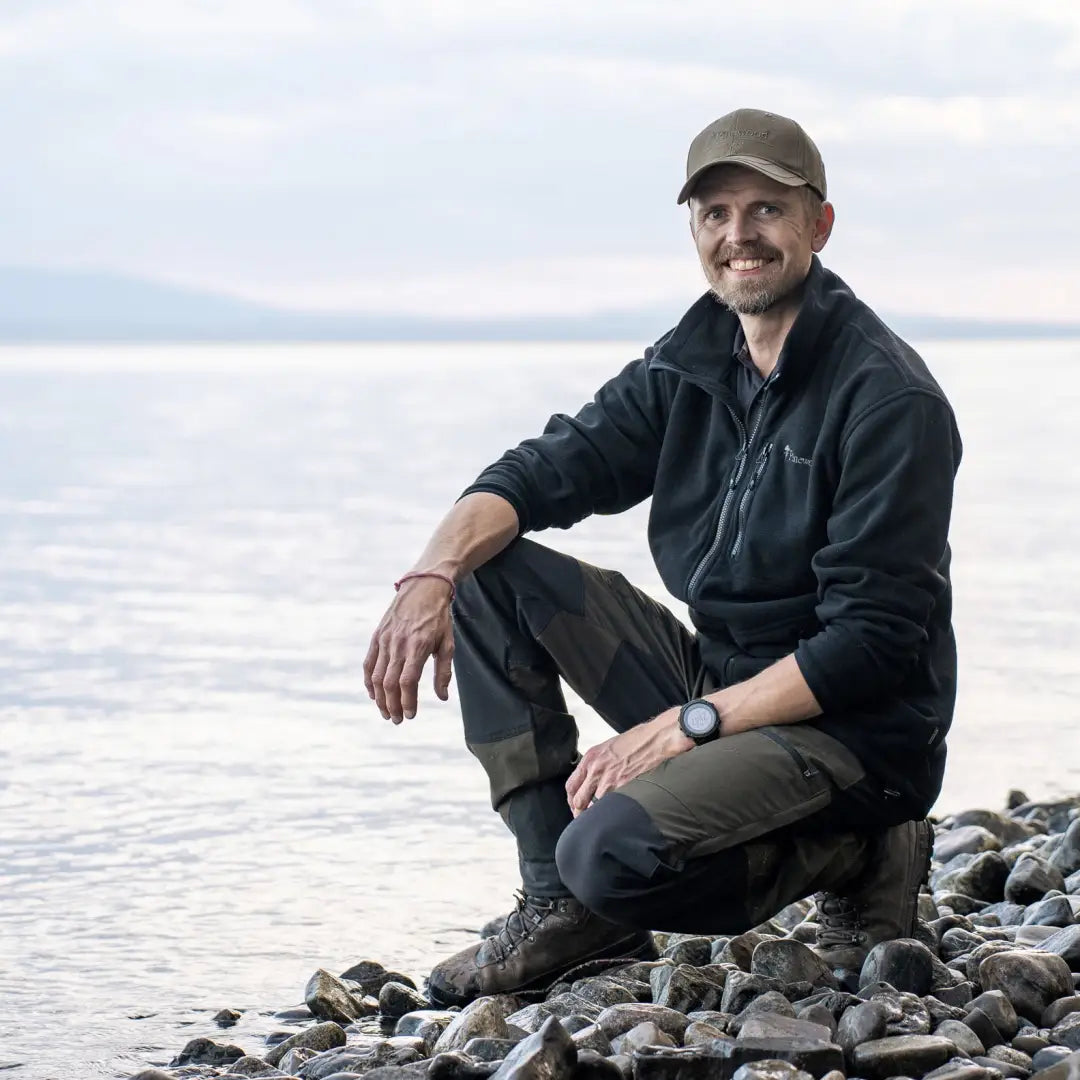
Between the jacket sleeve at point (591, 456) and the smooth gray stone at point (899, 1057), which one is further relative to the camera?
the jacket sleeve at point (591, 456)

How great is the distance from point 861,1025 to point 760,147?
180cm

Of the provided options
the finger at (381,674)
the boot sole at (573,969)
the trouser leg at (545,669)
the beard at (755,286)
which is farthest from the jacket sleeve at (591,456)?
the boot sole at (573,969)

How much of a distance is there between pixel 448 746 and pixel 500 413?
1711cm

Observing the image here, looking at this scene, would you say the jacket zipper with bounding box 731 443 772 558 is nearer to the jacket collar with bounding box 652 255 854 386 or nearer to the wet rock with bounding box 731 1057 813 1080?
the jacket collar with bounding box 652 255 854 386

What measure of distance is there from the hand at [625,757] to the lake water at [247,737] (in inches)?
38.5

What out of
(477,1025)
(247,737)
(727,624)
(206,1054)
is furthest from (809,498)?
(247,737)

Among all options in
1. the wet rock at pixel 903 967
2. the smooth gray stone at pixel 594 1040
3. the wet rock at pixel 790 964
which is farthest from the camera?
the wet rock at pixel 790 964

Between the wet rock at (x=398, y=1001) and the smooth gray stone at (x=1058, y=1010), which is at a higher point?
the smooth gray stone at (x=1058, y=1010)

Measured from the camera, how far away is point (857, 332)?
12.2 feet

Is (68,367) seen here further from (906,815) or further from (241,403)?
(906,815)

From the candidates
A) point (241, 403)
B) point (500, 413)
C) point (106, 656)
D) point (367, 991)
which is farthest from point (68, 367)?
point (367, 991)

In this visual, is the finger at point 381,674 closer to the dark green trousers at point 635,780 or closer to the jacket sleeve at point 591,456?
the dark green trousers at point 635,780

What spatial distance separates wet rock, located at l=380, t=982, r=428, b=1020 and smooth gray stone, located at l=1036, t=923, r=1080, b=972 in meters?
1.37

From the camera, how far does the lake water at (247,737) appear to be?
15.0ft
